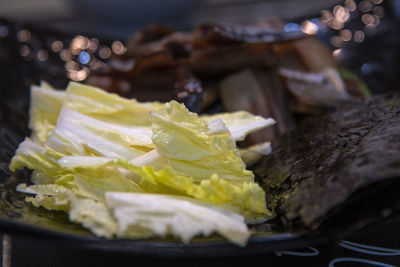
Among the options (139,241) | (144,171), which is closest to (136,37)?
(144,171)

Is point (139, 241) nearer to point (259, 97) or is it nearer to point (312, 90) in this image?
point (259, 97)

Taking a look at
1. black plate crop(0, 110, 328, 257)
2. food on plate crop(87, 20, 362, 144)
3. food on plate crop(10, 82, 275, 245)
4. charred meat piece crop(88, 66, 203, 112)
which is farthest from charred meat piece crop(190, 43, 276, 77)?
black plate crop(0, 110, 328, 257)

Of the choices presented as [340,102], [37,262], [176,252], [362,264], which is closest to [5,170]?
[37,262]

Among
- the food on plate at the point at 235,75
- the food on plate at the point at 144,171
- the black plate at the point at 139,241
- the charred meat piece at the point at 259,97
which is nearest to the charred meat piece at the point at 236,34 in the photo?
the food on plate at the point at 235,75

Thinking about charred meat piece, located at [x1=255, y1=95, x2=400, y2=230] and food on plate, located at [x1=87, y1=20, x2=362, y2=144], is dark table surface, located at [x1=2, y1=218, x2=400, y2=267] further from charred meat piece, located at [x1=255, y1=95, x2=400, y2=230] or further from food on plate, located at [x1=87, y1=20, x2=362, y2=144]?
food on plate, located at [x1=87, y1=20, x2=362, y2=144]

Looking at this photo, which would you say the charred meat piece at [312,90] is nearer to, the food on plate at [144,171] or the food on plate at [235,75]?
the food on plate at [235,75]
